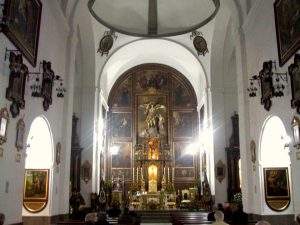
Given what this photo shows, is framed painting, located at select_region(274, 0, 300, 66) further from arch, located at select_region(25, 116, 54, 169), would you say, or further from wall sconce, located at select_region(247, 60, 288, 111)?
arch, located at select_region(25, 116, 54, 169)

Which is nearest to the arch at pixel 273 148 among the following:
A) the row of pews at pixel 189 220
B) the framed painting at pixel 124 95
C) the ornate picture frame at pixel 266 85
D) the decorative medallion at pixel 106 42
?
the ornate picture frame at pixel 266 85

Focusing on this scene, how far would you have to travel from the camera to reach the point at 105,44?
19031 millimetres

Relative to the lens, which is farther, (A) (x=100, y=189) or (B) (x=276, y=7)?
(A) (x=100, y=189)

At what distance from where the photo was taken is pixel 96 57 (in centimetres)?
1861

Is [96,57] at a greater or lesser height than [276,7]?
greater

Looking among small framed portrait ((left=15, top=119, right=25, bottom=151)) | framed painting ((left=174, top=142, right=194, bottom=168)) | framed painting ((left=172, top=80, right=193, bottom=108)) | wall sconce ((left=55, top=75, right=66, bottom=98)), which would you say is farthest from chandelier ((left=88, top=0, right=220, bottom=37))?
small framed portrait ((left=15, top=119, right=25, bottom=151))

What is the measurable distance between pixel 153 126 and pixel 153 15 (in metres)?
7.98

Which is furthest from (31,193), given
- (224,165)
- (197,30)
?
(197,30)

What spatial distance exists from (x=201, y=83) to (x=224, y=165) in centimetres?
571

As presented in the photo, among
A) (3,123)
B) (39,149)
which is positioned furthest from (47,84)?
(3,123)

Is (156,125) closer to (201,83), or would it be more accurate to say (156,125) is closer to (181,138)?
(181,138)

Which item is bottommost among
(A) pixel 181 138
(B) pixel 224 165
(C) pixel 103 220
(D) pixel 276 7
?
(C) pixel 103 220

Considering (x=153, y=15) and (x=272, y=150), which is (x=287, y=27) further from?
(x=153, y=15)

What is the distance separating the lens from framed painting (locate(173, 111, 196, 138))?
24375 millimetres
